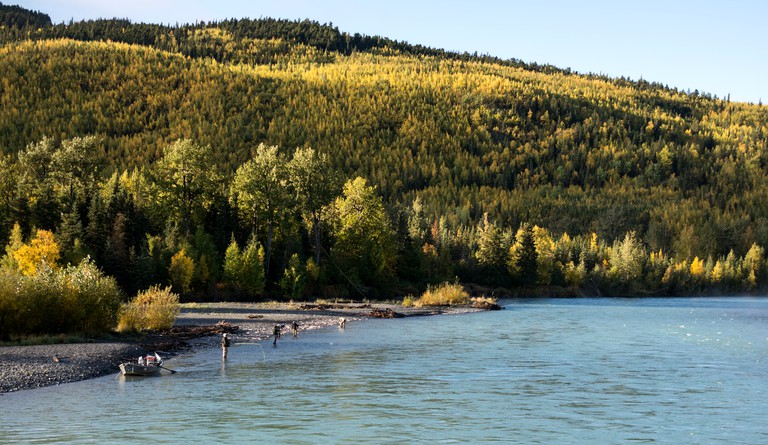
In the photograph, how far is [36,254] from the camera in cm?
6956

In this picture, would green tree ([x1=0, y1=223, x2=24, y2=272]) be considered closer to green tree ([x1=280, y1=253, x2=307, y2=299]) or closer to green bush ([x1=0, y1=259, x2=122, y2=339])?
green bush ([x1=0, y1=259, x2=122, y2=339])

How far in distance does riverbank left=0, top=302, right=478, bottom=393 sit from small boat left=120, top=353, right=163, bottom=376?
1423 mm

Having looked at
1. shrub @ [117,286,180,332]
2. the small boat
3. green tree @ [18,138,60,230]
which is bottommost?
the small boat

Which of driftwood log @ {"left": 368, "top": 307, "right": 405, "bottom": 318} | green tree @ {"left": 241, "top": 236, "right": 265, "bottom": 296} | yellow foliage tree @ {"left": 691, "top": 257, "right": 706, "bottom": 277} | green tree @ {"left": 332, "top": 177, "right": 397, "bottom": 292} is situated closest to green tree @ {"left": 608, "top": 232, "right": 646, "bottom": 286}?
yellow foliage tree @ {"left": 691, "top": 257, "right": 706, "bottom": 277}

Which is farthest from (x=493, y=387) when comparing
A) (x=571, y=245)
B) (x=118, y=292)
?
(x=571, y=245)

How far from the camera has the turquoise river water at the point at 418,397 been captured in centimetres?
2827

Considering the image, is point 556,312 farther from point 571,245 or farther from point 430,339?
point 571,245

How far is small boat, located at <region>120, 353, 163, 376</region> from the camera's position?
123 ft

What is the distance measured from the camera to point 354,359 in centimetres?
4566

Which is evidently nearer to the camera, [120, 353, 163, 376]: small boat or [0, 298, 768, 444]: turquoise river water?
[0, 298, 768, 444]: turquoise river water

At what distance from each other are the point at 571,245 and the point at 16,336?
508 ft

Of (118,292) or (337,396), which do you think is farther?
(118,292)

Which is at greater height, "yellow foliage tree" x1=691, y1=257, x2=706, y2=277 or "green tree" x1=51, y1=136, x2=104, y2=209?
"green tree" x1=51, y1=136, x2=104, y2=209

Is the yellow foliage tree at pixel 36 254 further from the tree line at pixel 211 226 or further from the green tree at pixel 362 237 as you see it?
the green tree at pixel 362 237
